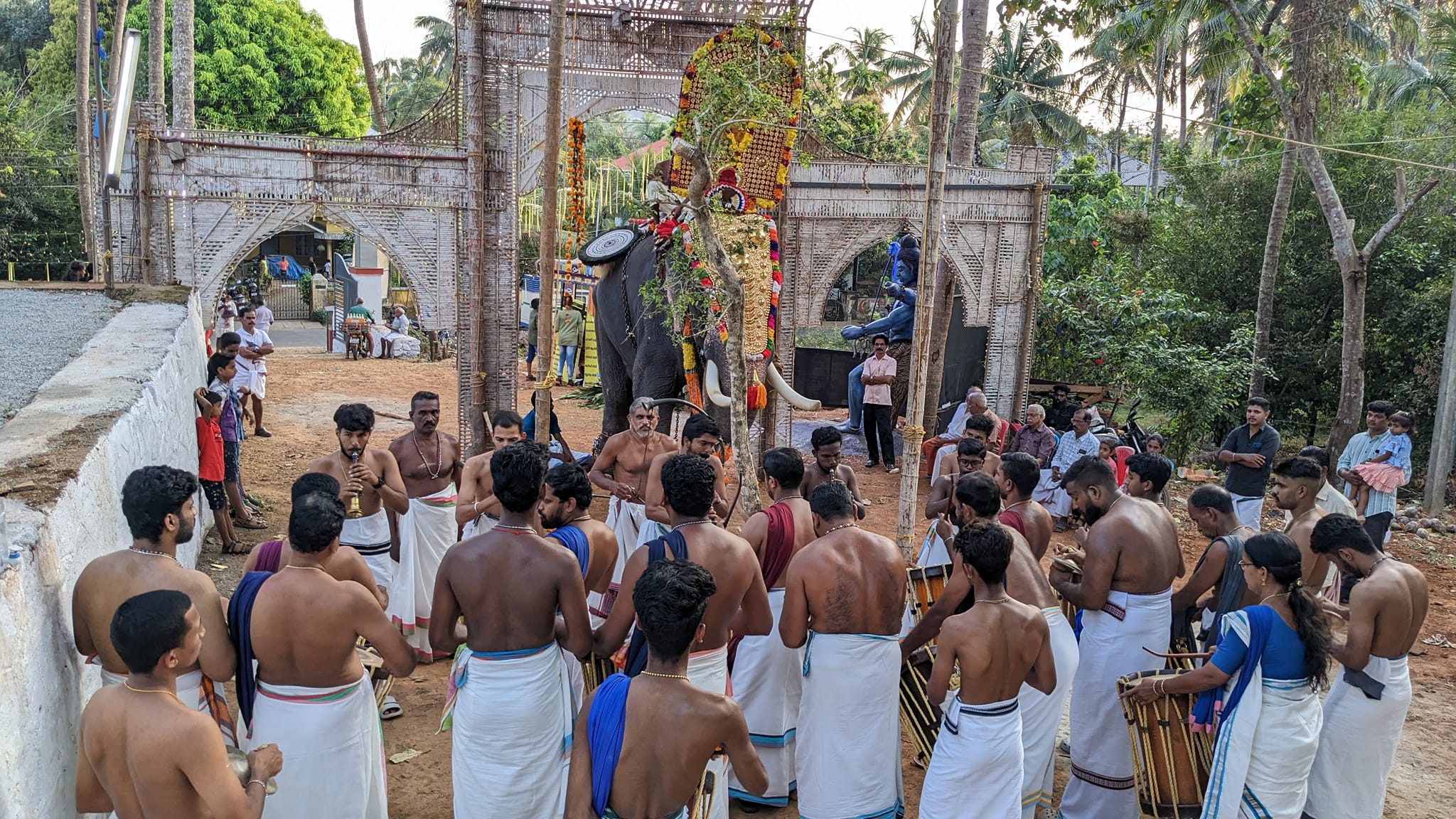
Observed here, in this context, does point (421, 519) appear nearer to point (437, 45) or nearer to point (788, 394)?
point (788, 394)

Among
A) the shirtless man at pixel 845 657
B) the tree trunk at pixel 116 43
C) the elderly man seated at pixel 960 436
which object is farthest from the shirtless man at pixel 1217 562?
the tree trunk at pixel 116 43

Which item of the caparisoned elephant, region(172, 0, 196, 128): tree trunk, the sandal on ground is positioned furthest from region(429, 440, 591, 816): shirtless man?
region(172, 0, 196, 128): tree trunk

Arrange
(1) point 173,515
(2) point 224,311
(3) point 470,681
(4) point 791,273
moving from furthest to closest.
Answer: (2) point 224,311
(4) point 791,273
(3) point 470,681
(1) point 173,515

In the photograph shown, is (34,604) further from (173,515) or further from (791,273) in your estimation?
(791,273)

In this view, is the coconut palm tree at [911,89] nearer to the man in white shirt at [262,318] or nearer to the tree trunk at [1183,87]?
the tree trunk at [1183,87]

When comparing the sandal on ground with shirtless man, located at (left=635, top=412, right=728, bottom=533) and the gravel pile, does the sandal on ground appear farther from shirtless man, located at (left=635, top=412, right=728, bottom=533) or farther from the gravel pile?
the gravel pile

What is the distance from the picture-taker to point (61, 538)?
3.65 metres

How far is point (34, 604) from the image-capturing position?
324cm

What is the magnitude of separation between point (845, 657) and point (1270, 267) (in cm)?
1108

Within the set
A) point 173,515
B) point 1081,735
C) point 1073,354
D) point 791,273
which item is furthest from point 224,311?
point 1081,735

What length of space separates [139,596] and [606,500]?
26.7ft

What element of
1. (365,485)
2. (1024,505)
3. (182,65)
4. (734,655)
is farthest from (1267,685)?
(182,65)

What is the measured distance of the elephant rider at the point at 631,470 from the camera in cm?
676

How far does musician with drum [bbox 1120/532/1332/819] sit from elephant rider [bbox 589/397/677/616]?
3.41m
